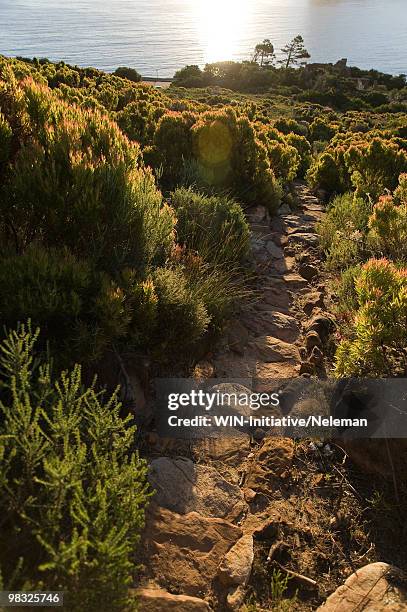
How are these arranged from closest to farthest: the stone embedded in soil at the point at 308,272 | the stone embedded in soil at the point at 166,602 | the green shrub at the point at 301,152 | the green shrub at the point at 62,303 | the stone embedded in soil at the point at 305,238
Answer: the stone embedded in soil at the point at 166,602
the green shrub at the point at 62,303
the stone embedded in soil at the point at 308,272
the stone embedded in soil at the point at 305,238
the green shrub at the point at 301,152

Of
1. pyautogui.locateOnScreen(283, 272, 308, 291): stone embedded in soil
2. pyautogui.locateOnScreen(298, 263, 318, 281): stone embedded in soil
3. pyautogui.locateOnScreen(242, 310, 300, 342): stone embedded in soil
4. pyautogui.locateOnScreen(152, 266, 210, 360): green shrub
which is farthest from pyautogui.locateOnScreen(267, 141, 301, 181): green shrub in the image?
pyautogui.locateOnScreen(152, 266, 210, 360): green shrub

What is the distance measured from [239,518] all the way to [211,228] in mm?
4092

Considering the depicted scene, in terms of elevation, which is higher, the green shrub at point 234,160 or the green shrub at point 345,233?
the green shrub at point 234,160

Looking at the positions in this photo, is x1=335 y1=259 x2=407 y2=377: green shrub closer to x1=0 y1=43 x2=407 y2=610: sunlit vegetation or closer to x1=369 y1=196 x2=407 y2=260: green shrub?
x1=0 y1=43 x2=407 y2=610: sunlit vegetation

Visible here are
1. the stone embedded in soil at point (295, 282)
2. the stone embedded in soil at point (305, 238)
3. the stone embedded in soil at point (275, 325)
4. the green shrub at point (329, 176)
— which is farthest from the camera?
the green shrub at point (329, 176)

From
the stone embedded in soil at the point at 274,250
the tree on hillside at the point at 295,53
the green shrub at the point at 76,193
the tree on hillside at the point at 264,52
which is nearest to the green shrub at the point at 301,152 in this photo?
the stone embedded in soil at the point at 274,250

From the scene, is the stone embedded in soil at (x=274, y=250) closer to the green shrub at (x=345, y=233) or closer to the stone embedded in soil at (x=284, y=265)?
the stone embedded in soil at (x=284, y=265)

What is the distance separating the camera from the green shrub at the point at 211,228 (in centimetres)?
605

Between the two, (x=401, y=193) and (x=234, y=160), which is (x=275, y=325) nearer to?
(x=401, y=193)

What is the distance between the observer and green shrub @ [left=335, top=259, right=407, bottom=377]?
3.68 m

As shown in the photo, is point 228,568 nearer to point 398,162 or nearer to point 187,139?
point 187,139

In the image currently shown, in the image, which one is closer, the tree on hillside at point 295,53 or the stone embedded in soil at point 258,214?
the stone embedded in soil at point 258,214

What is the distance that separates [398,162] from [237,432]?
32.5 feet

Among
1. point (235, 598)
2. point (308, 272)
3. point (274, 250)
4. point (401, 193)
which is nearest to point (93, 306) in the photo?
point (235, 598)
